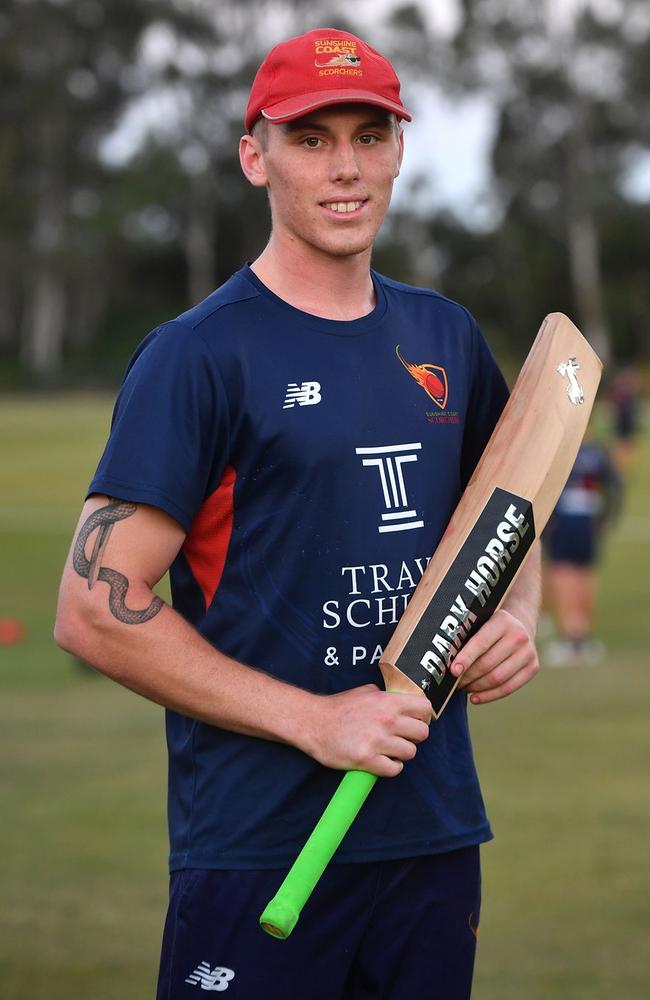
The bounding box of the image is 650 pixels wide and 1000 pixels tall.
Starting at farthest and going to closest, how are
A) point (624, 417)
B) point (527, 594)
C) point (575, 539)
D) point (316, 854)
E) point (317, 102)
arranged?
point (624, 417) → point (575, 539) → point (527, 594) → point (317, 102) → point (316, 854)

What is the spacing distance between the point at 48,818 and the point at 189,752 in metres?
4.40

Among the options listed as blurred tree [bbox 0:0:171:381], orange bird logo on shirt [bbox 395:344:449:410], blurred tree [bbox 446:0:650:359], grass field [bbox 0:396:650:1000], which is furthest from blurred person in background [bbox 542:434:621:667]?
blurred tree [bbox 0:0:171:381]

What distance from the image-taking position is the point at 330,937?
2539 millimetres

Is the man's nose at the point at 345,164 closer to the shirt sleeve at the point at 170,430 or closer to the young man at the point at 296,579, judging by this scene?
the young man at the point at 296,579

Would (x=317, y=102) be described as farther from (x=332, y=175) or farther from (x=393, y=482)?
(x=393, y=482)

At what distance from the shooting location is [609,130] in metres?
45.1

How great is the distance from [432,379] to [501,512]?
281 mm

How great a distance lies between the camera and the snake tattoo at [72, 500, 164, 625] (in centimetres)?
241

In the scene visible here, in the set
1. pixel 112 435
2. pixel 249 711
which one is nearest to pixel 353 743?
pixel 249 711

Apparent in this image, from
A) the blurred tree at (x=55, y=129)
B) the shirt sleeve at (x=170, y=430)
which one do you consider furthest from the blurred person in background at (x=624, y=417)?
the blurred tree at (x=55, y=129)

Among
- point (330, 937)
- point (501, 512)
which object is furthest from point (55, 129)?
point (330, 937)

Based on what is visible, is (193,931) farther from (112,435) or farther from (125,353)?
(125,353)

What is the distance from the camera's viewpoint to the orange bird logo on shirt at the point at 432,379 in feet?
8.81

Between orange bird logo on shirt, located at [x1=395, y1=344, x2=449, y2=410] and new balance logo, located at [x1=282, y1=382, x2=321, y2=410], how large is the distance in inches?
9.0
